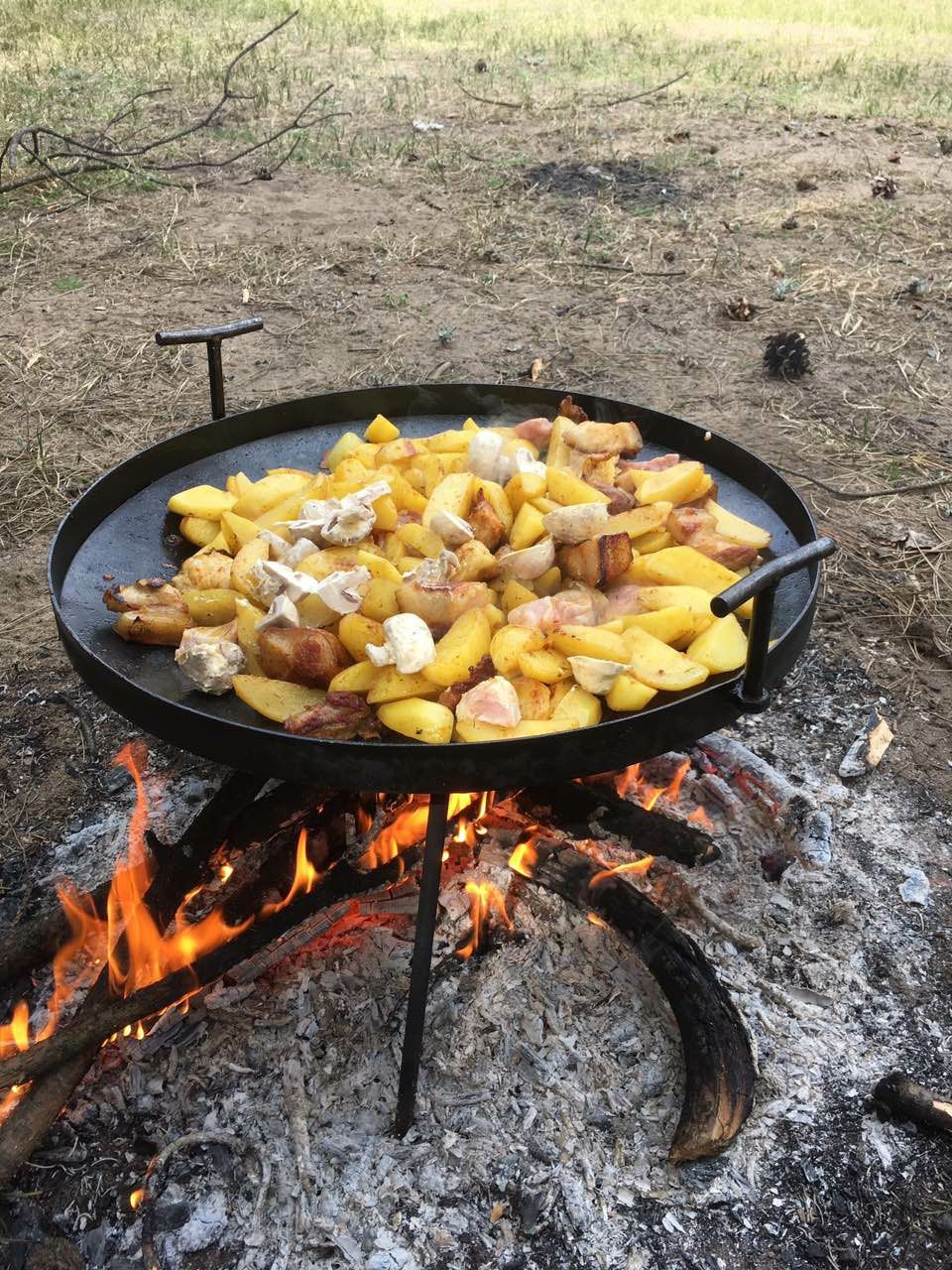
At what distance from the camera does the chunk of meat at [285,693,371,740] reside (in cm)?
190

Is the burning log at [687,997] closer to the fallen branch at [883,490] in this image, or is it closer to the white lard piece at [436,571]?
the white lard piece at [436,571]

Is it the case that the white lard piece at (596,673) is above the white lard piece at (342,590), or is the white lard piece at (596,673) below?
below

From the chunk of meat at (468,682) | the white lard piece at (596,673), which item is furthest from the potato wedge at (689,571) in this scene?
the chunk of meat at (468,682)

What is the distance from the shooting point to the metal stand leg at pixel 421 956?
6.96 ft

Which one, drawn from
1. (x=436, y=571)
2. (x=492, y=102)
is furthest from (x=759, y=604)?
(x=492, y=102)

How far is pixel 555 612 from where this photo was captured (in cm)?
213

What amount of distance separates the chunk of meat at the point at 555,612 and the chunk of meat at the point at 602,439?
0.67 meters

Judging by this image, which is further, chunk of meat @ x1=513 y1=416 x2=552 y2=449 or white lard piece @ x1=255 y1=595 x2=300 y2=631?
chunk of meat @ x1=513 y1=416 x2=552 y2=449

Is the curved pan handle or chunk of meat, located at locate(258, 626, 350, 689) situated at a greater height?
the curved pan handle

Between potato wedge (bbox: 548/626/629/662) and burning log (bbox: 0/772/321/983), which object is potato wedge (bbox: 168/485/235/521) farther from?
potato wedge (bbox: 548/626/629/662)

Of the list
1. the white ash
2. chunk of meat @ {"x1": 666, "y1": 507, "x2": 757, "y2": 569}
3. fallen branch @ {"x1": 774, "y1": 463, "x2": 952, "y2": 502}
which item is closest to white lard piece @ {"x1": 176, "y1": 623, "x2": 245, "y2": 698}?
the white ash

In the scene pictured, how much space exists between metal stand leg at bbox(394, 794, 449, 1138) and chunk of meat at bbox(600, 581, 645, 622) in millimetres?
558

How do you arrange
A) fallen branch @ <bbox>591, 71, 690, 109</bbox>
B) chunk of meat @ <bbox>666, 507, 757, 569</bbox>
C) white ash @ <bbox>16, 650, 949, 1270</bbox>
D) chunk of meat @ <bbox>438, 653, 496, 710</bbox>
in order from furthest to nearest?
fallen branch @ <bbox>591, 71, 690, 109</bbox> → chunk of meat @ <bbox>666, 507, 757, 569</bbox> → white ash @ <bbox>16, 650, 949, 1270</bbox> → chunk of meat @ <bbox>438, 653, 496, 710</bbox>

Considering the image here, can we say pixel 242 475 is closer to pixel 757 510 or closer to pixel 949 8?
pixel 757 510
